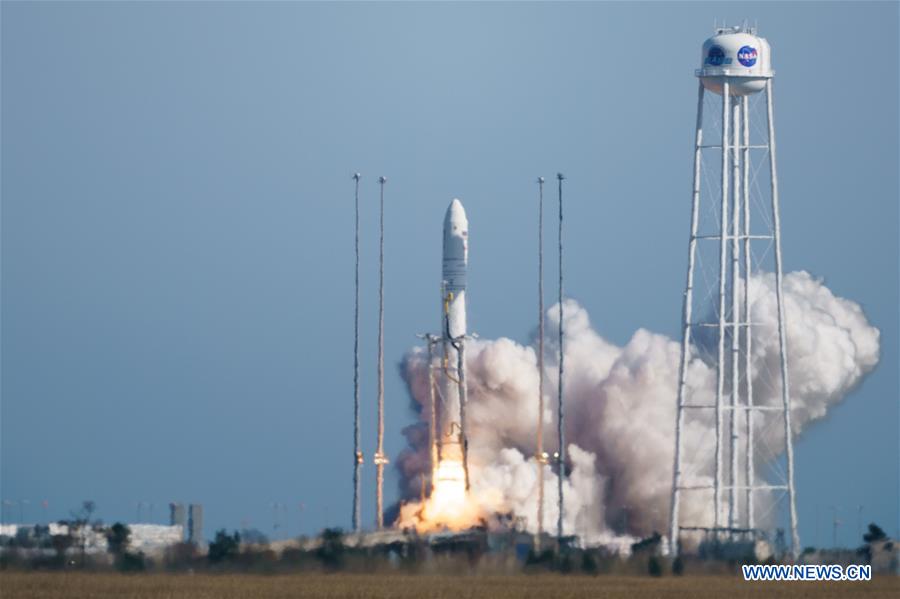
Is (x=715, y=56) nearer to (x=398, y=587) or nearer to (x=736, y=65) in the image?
(x=736, y=65)

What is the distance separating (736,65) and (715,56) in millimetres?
761

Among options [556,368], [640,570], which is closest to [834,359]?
[556,368]

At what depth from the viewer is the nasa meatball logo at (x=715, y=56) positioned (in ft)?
296

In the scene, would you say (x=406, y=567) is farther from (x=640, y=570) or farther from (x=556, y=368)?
(x=556, y=368)

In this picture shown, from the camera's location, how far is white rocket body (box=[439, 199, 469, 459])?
96.0 m

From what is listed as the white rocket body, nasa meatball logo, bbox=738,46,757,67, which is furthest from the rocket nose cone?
nasa meatball logo, bbox=738,46,757,67

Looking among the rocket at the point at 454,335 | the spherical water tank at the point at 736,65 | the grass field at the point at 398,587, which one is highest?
the spherical water tank at the point at 736,65

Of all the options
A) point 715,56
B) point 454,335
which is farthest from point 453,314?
point 715,56

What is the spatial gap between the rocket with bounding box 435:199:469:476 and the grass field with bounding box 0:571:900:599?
12.5m

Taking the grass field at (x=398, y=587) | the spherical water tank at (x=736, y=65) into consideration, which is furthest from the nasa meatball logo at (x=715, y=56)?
the grass field at (x=398, y=587)

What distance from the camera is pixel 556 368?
10756cm

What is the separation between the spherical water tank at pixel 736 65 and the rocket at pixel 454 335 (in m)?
10.0

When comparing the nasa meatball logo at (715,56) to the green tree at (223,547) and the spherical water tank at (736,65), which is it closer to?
the spherical water tank at (736,65)

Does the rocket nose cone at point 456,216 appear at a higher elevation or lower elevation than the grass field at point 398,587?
higher
